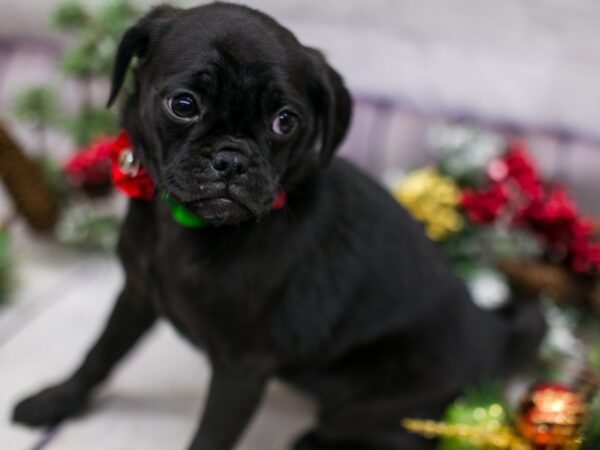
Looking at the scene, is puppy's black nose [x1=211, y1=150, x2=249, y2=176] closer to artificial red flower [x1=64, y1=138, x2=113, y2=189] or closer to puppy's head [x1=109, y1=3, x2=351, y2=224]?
puppy's head [x1=109, y1=3, x2=351, y2=224]

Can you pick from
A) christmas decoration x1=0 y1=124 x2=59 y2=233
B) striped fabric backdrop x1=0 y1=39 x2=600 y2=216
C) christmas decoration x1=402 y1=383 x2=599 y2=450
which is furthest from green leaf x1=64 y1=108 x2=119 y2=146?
christmas decoration x1=402 y1=383 x2=599 y2=450

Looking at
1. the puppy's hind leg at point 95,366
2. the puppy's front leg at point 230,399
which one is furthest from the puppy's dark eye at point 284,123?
the puppy's hind leg at point 95,366

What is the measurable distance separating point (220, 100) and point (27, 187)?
1098 millimetres

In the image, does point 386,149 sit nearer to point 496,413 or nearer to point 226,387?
point 496,413

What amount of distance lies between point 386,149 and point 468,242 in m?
0.50

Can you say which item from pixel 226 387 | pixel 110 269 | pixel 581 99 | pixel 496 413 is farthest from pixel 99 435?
pixel 581 99

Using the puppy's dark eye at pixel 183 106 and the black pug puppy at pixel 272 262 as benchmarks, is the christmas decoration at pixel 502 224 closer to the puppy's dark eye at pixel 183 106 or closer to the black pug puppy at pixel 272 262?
the black pug puppy at pixel 272 262

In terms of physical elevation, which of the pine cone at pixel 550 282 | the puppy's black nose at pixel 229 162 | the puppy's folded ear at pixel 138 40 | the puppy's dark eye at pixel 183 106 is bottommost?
the pine cone at pixel 550 282

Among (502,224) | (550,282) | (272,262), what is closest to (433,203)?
(502,224)

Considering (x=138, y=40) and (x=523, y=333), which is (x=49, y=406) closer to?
(x=138, y=40)

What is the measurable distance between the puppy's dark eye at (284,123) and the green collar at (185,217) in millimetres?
198

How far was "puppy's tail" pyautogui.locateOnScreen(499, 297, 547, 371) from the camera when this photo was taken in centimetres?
172

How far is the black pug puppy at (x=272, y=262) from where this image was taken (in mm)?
1090

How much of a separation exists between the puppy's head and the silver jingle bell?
0.28ft
